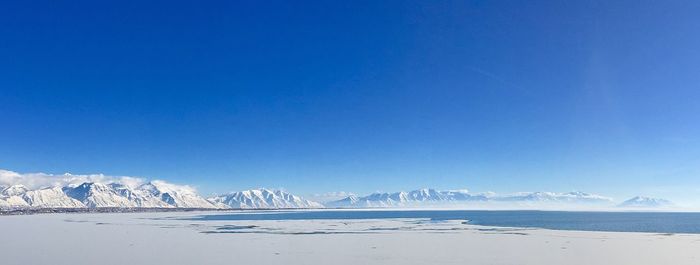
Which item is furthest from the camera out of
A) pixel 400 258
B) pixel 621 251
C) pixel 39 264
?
pixel 621 251

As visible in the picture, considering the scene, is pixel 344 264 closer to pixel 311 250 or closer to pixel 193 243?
pixel 311 250

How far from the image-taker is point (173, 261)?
20078 millimetres

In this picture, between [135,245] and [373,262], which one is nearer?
[373,262]

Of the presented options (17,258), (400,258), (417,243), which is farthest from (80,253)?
(417,243)

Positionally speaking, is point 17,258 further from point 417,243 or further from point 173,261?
point 417,243

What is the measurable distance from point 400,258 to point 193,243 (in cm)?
1358

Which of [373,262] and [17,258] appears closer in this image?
[373,262]

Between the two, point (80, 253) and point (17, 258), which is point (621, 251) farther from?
point (17, 258)

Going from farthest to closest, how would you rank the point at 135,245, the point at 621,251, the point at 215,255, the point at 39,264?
the point at 135,245
the point at 621,251
the point at 215,255
the point at 39,264

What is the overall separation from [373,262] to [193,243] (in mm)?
13408

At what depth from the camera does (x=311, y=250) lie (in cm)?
2445

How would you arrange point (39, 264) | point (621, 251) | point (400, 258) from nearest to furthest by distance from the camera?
point (39, 264)
point (400, 258)
point (621, 251)

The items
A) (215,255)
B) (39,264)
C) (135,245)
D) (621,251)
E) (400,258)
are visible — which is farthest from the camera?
(135,245)

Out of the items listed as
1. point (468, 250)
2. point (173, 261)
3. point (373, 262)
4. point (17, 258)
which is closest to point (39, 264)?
point (17, 258)
